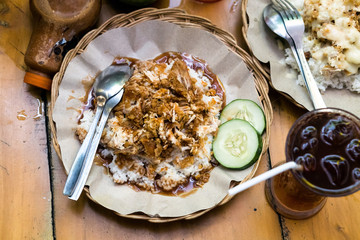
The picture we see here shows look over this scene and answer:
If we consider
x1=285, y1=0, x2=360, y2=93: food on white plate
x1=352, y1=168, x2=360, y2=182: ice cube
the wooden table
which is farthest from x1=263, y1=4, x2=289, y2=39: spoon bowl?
x1=352, y1=168, x2=360, y2=182: ice cube

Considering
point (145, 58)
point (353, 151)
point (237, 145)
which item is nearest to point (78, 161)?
point (145, 58)

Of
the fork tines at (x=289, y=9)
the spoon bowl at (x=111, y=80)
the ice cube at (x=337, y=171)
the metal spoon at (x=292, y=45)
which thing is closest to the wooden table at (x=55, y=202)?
the metal spoon at (x=292, y=45)

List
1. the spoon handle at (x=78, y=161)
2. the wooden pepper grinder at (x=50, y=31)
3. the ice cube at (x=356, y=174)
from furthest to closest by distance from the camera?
the wooden pepper grinder at (x=50, y=31)
the spoon handle at (x=78, y=161)
the ice cube at (x=356, y=174)

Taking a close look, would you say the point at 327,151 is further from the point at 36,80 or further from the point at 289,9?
the point at 36,80

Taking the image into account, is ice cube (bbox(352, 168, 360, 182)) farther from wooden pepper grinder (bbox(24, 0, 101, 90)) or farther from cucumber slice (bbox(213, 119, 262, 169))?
wooden pepper grinder (bbox(24, 0, 101, 90))

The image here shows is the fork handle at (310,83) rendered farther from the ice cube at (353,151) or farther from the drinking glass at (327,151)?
the ice cube at (353,151)

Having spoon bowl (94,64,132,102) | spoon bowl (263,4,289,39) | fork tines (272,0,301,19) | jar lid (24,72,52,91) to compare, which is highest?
fork tines (272,0,301,19)
